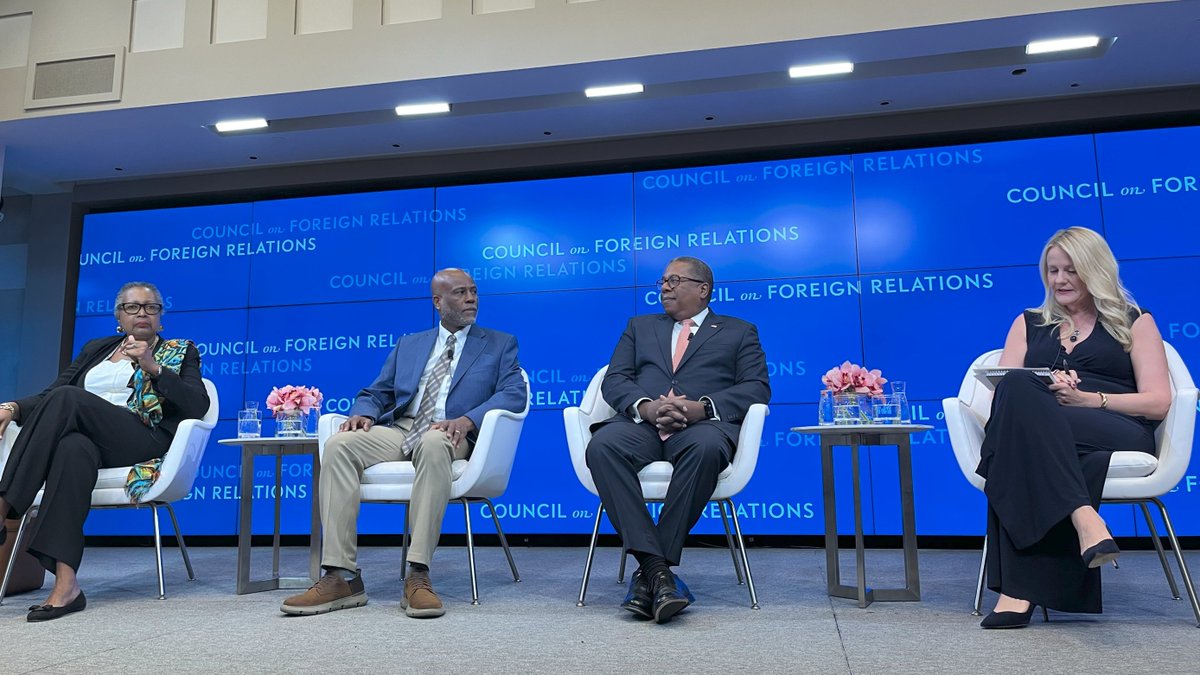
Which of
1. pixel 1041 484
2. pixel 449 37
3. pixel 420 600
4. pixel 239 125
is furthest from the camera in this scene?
pixel 239 125

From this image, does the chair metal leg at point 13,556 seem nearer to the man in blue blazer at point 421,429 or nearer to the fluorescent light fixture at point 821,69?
the man in blue blazer at point 421,429

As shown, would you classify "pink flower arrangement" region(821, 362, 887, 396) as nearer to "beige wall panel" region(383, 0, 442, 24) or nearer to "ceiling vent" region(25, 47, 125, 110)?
"beige wall panel" region(383, 0, 442, 24)

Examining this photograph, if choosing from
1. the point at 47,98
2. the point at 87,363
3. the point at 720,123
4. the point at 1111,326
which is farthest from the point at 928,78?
the point at 47,98

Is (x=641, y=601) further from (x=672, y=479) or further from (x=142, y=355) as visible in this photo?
(x=142, y=355)

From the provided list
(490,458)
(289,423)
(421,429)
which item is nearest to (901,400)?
(490,458)

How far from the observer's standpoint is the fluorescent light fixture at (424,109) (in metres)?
5.14

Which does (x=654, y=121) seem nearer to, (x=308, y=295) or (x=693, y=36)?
(x=693, y=36)

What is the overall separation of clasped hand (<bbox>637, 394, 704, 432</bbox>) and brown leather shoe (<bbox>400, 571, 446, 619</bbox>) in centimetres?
94

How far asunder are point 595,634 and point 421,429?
4.21 ft

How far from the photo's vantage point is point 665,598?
252 centimetres

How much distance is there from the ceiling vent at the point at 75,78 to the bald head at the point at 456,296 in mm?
2699

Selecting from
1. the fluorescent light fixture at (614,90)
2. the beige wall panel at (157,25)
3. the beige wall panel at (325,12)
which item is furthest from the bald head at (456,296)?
the beige wall panel at (157,25)

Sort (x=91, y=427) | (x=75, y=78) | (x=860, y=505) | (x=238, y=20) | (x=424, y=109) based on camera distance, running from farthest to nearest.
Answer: (x=424, y=109) < (x=75, y=78) < (x=238, y=20) < (x=91, y=427) < (x=860, y=505)

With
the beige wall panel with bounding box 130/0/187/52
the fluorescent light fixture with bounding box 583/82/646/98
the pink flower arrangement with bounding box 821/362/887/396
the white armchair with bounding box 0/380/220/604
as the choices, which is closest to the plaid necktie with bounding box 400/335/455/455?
the white armchair with bounding box 0/380/220/604
